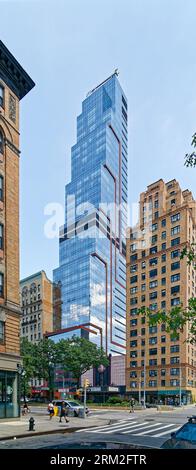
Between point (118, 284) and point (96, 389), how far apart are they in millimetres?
84383

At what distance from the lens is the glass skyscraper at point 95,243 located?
6029 inches

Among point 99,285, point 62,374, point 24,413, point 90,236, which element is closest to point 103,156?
point 90,236

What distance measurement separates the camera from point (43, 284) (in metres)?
155

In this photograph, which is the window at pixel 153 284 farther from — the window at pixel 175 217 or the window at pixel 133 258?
the window at pixel 175 217

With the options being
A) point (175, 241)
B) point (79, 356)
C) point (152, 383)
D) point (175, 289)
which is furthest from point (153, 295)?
point (79, 356)

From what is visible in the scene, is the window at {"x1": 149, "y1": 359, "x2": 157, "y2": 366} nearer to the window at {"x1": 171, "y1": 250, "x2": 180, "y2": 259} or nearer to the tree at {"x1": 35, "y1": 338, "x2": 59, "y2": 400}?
the window at {"x1": 171, "y1": 250, "x2": 180, "y2": 259}

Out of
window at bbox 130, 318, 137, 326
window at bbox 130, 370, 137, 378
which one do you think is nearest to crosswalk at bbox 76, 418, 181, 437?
window at bbox 130, 370, 137, 378

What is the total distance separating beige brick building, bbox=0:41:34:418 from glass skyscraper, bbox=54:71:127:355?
9657 centimetres

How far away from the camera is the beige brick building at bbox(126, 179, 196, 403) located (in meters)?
97.1

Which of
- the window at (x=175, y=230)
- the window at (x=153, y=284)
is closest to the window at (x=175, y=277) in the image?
the window at (x=153, y=284)

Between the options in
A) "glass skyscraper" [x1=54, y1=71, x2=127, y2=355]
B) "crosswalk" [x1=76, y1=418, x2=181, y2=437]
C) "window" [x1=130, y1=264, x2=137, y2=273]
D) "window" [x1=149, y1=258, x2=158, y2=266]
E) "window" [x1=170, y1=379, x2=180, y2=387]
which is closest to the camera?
"crosswalk" [x1=76, y1=418, x2=181, y2=437]

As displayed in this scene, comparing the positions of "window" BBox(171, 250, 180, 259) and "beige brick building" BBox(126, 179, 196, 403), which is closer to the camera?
"beige brick building" BBox(126, 179, 196, 403)

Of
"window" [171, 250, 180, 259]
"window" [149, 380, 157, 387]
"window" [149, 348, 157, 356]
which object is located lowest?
"window" [149, 380, 157, 387]
